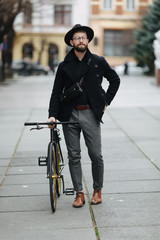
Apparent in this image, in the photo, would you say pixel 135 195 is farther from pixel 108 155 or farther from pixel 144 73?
pixel 144 73

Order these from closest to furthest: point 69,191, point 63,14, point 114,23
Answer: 1. point 69,191
2. point 114,23
3. point 63,14

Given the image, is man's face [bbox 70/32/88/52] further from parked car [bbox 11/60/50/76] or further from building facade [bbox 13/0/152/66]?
building facade [bbox 13/0/152/66]

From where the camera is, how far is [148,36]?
4591cm

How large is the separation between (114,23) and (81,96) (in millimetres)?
56823

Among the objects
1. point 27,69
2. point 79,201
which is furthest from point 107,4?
point 79,201

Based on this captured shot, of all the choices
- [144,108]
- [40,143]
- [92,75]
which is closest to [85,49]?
[92,75]

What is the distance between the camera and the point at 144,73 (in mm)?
48500

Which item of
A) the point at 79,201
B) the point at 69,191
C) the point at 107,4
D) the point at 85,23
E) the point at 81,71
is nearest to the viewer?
the point at 81,71

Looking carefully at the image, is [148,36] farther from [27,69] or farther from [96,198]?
[96,198]

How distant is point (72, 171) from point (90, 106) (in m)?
0.73

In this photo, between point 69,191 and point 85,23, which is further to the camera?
point 85,23

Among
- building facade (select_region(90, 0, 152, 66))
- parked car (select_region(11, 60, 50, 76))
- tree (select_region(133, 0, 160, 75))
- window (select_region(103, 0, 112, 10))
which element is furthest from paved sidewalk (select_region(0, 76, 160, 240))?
window (select_region(103, 0, 112, 10))

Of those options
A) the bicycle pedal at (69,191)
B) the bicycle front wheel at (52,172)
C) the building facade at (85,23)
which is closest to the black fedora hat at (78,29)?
the bicycle front wheel at (52,172)

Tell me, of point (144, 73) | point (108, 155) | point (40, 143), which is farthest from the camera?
point (144, 73)
